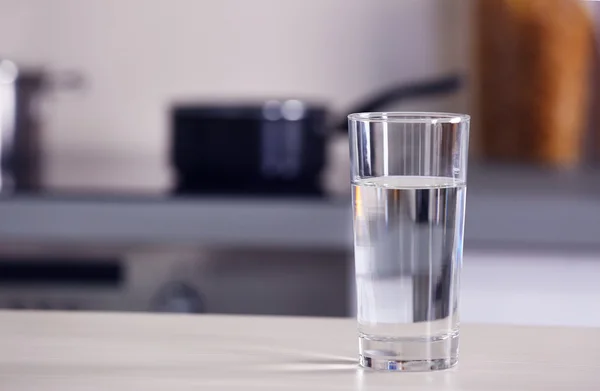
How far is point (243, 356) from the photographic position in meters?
0.44

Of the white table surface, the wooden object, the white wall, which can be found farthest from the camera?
the white wall

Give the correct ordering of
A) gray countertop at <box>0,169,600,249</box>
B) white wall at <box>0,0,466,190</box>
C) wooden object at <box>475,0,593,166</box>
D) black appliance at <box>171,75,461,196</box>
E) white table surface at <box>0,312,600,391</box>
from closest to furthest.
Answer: white table surface at <box>0,312,600,391</box>, gray countertop at <box>0,169,600,249</box>, black appliance at <box>171,75,461,196</box>, wooden object at <box>475,0,593,166</box>, white wall at <box>0,0,466,190</box>

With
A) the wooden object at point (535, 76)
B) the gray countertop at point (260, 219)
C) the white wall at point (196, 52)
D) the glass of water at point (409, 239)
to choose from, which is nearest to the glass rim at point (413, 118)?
the glass of water at point (409, 239)

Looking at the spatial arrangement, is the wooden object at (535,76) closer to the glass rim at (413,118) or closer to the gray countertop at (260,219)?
the gray countertop at (260,219)

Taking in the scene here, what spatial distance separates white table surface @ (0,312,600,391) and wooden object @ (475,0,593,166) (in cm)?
121

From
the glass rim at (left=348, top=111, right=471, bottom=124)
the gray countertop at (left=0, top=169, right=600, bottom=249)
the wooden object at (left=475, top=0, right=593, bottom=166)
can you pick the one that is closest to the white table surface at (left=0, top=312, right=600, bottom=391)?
the glass rim at (left=348, top=111, right=471, bottom=124)

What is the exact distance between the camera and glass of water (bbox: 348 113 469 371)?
1.39 ft

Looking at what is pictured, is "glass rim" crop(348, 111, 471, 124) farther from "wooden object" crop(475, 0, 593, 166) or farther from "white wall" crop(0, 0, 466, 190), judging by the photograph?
"white wall" crop(0, 0, 466, 190)

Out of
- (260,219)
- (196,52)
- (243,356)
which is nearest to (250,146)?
(260,219)

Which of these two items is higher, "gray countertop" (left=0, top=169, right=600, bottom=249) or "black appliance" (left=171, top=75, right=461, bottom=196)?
"black appliance" (left=171, top=75, right=461, bottom=196)

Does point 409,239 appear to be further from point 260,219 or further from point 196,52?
point 196,52

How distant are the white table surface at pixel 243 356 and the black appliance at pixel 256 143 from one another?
889mm

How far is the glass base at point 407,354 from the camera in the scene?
0.42 meters

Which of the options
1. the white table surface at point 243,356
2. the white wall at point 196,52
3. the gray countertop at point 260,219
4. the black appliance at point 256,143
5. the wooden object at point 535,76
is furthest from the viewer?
the white wall at point 196,52
